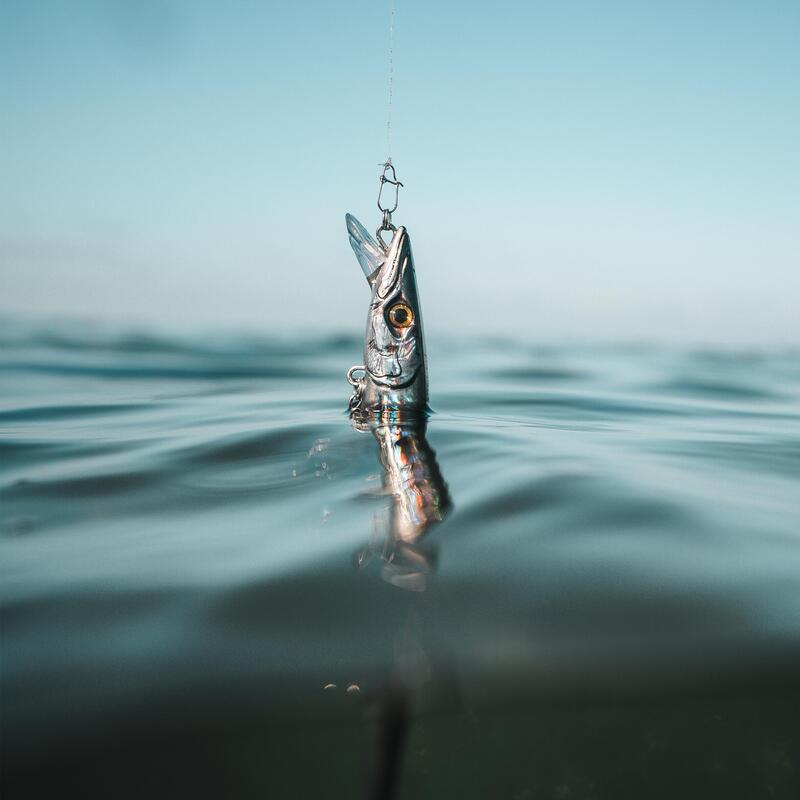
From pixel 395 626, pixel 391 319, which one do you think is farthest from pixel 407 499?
pixel 391 319

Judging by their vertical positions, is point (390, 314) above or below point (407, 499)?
above

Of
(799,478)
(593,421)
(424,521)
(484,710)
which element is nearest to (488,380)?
(593,421)

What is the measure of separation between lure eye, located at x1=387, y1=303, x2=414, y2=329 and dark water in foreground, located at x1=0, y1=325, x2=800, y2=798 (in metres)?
1.09

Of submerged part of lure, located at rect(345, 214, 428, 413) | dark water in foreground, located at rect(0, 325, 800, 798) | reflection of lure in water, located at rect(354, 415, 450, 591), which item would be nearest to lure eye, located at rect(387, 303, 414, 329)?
submerged part of lure, located at rect(345, 214, 428, 413)

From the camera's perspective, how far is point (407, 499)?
3734 mm

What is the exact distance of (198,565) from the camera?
2.79 metres

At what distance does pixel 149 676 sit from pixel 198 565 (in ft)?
2.87

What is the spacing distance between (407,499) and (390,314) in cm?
221

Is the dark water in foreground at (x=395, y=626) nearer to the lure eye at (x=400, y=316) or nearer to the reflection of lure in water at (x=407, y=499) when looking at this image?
the reflection of lure in water at (x=407, y=499)

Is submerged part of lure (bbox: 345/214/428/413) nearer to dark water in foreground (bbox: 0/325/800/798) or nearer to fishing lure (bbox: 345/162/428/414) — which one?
fishing lure (bbox: 345/162/428/414)

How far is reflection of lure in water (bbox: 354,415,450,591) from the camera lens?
2701mm

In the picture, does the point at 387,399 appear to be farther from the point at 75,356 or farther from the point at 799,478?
the point at 75,356

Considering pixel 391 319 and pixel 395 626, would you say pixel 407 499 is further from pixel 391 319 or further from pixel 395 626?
pixel 391 319

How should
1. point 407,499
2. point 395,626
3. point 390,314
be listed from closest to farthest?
point 395,626 < point 407,499 < point 390,314
